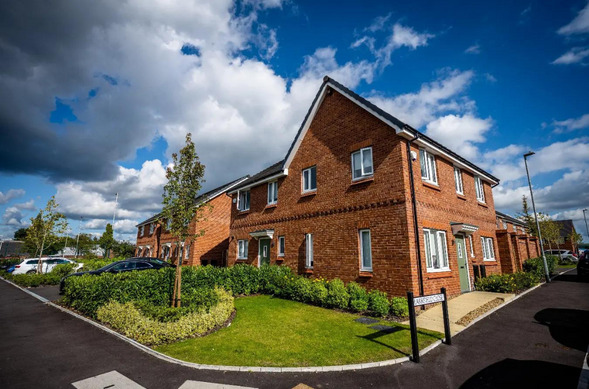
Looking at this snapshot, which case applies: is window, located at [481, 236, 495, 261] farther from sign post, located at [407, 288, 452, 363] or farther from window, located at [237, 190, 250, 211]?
window, located at [237, 190, 250, 211]

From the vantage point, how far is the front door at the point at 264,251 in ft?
55.0

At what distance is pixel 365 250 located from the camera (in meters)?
11.0

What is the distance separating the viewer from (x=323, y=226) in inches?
508

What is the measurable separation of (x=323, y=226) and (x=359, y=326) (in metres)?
5.54

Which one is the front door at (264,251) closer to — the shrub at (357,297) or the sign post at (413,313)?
the shrub at (357,297)

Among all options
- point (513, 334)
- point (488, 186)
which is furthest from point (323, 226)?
point (488, 186)

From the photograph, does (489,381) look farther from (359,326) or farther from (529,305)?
(529,305)

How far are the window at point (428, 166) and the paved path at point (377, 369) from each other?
18.6 feet

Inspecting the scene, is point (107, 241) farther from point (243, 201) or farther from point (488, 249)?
point (488, 249)

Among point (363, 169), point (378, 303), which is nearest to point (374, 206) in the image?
point (363, 169)

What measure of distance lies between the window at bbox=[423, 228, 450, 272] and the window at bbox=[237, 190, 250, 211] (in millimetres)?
12536

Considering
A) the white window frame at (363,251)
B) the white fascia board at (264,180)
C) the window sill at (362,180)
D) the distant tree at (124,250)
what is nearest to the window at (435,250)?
the white window frame at (363,251)

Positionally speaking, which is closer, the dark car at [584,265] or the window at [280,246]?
the window at [280,246]

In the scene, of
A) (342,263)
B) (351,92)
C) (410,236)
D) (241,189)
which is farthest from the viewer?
(241,189)
